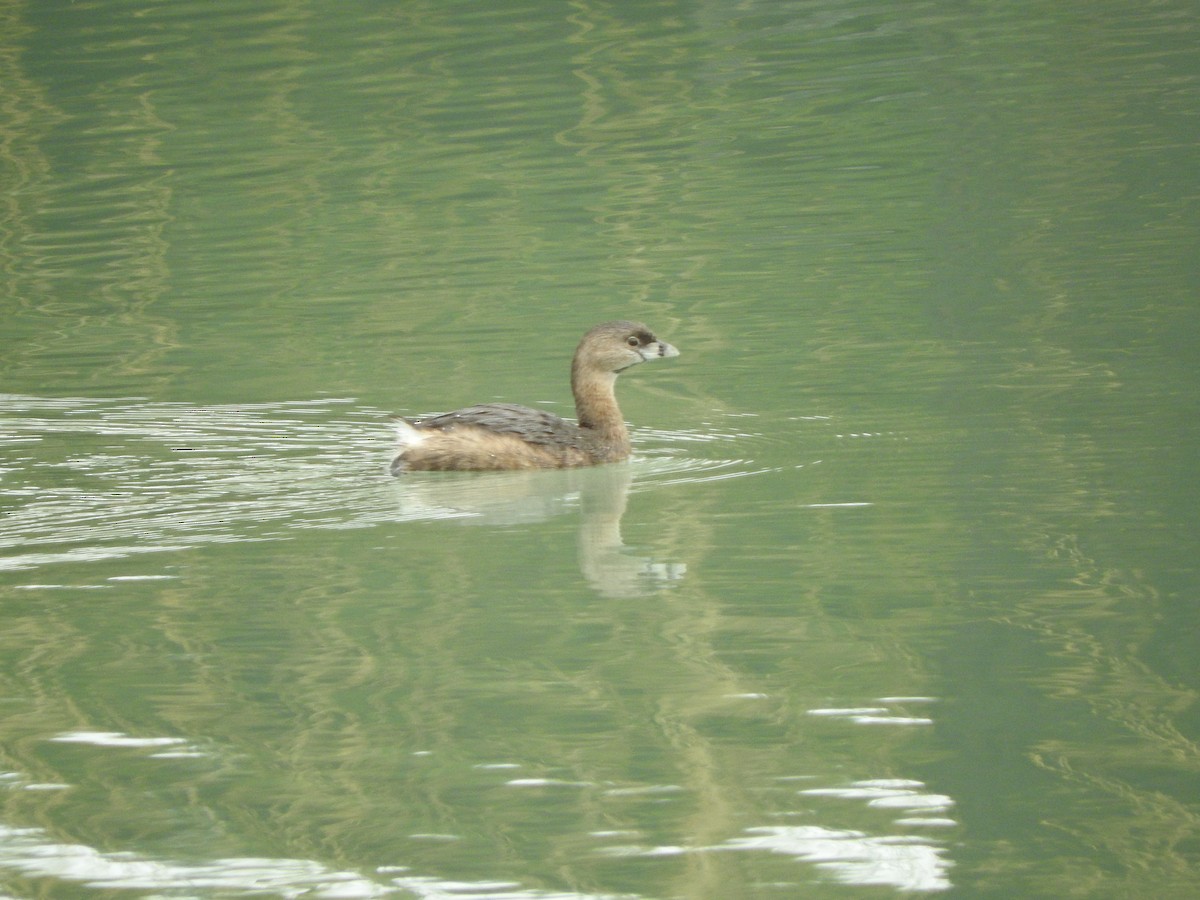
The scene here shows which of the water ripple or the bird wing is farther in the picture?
the bird wing

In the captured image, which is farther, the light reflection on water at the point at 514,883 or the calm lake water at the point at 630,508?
the calm lake water at the point at 630,508

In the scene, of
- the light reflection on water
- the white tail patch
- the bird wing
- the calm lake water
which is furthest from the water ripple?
the light reflection on water

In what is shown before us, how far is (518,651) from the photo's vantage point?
278 inches

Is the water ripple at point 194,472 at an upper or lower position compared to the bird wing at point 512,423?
lower

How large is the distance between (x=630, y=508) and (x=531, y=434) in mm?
1148

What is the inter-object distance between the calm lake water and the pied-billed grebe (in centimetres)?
19

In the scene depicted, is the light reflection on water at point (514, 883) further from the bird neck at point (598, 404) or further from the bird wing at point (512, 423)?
the bird neck at point (598, 404)

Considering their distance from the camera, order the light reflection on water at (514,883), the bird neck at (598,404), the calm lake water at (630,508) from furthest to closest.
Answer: the bird neck at (598,404), the calm lake water at (630,508), the light reflection on water at (514,883)

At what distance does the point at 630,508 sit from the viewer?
9.52m

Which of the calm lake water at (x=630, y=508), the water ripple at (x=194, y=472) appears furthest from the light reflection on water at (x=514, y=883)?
the water ripple at (x=194, y=472)

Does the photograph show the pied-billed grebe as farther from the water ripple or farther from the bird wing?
the water ripple

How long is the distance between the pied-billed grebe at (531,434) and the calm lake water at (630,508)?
0.19m

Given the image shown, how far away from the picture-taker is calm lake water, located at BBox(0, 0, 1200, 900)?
5.56 m

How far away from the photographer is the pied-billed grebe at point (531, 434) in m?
10.4
